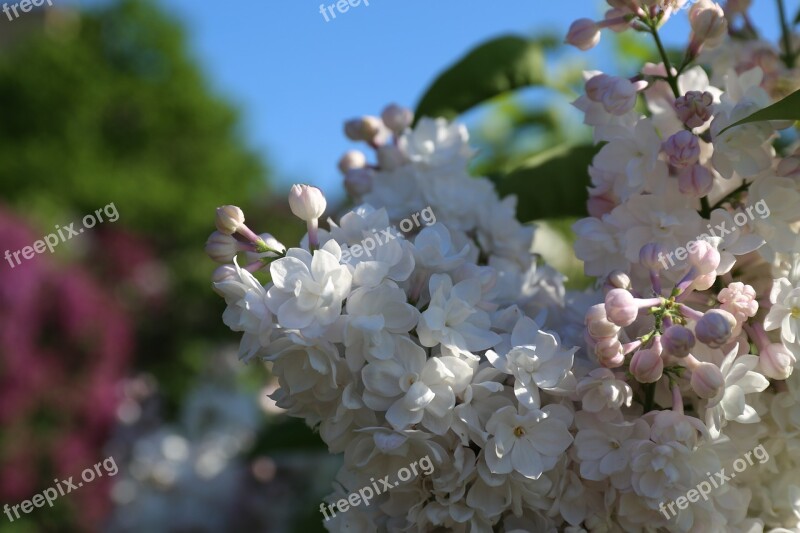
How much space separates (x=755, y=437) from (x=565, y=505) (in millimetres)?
116

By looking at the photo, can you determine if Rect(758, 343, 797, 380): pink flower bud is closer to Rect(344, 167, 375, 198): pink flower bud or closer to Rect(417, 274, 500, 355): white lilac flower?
Rect(417, 274, 500, 355): white lilac flower

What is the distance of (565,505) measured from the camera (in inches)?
18.1

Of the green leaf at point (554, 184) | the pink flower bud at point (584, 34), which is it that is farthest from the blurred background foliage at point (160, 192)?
the pink flower bud at point (584, 34)

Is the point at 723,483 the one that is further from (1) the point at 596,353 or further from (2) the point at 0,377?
(2) the point at 0,377

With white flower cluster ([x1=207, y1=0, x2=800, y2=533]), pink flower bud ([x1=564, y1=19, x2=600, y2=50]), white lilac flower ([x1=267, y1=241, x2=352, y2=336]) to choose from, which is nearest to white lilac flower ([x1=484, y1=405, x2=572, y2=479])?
white flower cluster ([x1=207, y1=0, x2=800, y2=533])

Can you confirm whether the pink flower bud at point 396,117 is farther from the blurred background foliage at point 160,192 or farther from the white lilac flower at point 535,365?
the white lilac flower at point 535,365

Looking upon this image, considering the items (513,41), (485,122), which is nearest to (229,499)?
(485,122)

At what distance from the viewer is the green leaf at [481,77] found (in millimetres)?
750

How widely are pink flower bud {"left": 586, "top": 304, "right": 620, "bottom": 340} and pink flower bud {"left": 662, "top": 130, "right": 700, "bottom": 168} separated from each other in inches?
4.0

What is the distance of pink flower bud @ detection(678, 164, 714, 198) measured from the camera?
1.54 ft

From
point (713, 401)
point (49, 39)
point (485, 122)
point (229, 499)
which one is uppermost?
point (49, 39)

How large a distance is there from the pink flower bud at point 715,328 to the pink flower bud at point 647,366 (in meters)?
0.02

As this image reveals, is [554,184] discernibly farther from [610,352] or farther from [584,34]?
[610,352]

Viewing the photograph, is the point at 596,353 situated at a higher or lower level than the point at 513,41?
lower
